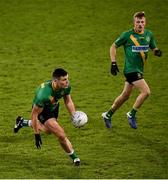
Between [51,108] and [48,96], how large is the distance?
1.16 feet

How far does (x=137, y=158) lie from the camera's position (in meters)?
11.7

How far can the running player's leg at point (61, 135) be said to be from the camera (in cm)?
1091

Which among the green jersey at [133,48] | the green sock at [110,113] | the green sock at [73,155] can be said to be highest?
the green jersey at [133,48]

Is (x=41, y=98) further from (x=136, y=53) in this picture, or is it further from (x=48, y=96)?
(x=136, y=53)

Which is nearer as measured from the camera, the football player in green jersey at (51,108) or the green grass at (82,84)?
the football player in green jersey at (51,108)

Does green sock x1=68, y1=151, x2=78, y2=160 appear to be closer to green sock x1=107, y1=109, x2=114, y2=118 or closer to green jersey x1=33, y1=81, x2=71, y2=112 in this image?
green jersey x1=33, y1=81, x2=71, y2=112

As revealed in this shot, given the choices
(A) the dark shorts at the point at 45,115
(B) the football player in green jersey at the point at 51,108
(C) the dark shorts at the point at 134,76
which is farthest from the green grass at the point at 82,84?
(C) the dark shorts at the point at 134,76

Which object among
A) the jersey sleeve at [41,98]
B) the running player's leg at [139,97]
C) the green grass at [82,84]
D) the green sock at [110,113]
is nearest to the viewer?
the jersey sleeve at [41,98]

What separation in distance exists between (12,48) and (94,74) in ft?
11.5

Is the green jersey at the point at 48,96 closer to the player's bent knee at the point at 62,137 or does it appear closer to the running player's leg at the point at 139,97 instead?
the player's bent knee at the point at 62,137

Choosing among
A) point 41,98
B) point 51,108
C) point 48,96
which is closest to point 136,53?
point 51,108

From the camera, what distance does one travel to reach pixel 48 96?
1096 cm

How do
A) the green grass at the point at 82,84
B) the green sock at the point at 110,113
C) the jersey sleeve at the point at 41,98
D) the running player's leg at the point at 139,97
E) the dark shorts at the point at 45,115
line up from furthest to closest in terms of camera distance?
the green sock at the point at 110,113 < the running player's leg at the point at 139,97 < the green grass at the point at 82,84 < the dark shorts at the point at 45,115 < the jersey sleeve at the point at 41,98

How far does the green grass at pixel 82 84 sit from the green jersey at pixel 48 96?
121cm
